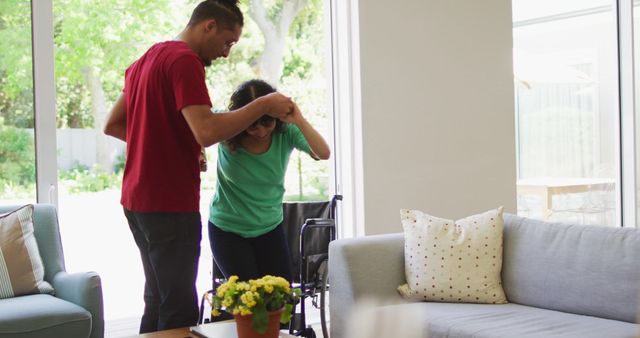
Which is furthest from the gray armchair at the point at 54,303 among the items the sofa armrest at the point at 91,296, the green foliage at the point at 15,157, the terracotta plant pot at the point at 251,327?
the terracotta plant pot at the point at 251,327

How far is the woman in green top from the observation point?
2.84 meters

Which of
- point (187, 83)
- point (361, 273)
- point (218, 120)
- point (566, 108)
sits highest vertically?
point (566, 108)

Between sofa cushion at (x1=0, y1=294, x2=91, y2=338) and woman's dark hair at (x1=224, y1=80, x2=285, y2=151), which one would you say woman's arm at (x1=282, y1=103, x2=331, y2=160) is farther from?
sofa cushion at (x1=0, y1=294, x2=91, y2=338)

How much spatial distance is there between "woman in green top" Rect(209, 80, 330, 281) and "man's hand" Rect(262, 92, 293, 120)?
0.61 feet

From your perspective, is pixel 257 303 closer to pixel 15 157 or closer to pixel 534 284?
pixel 534 284

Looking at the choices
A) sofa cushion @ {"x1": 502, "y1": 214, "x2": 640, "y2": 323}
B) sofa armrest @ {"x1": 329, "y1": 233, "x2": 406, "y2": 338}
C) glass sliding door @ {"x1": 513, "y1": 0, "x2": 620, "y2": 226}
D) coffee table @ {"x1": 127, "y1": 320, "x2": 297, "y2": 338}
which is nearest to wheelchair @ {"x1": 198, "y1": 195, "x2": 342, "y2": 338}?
sofa armrest @ {"x1": 329, "y1": 233, "x2": 406, "y2": 338}

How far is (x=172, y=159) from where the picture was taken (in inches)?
95.0

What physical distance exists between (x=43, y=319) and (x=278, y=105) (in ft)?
4.05

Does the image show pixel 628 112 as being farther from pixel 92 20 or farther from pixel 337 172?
pixel 92 20

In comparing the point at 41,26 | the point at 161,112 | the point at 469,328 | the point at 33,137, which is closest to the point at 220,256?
the point at 161,112

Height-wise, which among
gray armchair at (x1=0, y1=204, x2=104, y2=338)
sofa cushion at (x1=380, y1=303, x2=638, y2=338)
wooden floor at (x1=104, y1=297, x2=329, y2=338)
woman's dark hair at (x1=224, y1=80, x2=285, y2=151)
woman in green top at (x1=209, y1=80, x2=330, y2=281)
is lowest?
wooden floor at (x1=104, y1=297, x2=329, y2=338)

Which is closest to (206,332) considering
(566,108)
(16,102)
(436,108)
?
(16,102)

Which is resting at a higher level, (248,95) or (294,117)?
(248,95)

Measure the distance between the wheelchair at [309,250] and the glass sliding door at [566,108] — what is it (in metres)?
2.49
